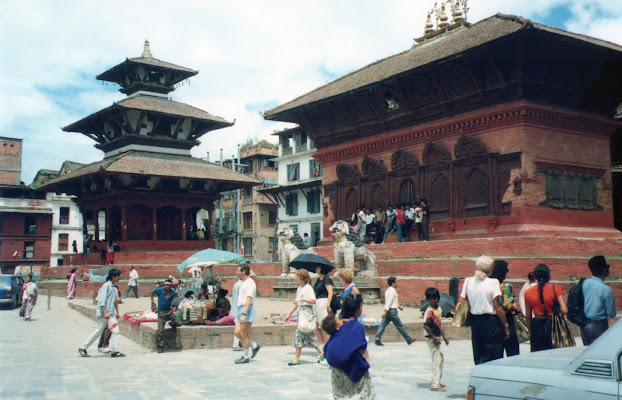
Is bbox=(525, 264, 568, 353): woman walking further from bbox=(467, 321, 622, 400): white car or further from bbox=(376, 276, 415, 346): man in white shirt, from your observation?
bbox=(376, 276, 415, 346): man in white shirt

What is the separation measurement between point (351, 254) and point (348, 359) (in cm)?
1318

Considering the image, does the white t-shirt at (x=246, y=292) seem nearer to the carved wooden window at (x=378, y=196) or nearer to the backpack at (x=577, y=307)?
the backpack at (x=577, y=307)

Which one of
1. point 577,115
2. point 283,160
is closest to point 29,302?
point 577,115

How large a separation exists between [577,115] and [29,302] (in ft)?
63.8

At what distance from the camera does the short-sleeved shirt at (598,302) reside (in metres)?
7.06

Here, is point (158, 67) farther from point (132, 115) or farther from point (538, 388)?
point (538, 388)

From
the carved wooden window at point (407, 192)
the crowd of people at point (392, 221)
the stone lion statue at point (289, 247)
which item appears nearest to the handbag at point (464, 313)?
the stone lion statue at point (289, 247)

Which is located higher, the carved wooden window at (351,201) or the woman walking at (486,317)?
the carved wooden window at (351,201)

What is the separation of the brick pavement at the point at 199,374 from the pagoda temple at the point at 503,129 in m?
8.76

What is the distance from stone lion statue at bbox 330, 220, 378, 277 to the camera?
18516mm

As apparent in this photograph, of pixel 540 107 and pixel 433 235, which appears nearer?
pixel 540 107

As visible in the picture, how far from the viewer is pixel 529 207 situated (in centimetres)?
1992

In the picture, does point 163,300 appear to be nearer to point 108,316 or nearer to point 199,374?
point 108,316

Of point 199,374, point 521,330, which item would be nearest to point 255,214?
point 199,374
